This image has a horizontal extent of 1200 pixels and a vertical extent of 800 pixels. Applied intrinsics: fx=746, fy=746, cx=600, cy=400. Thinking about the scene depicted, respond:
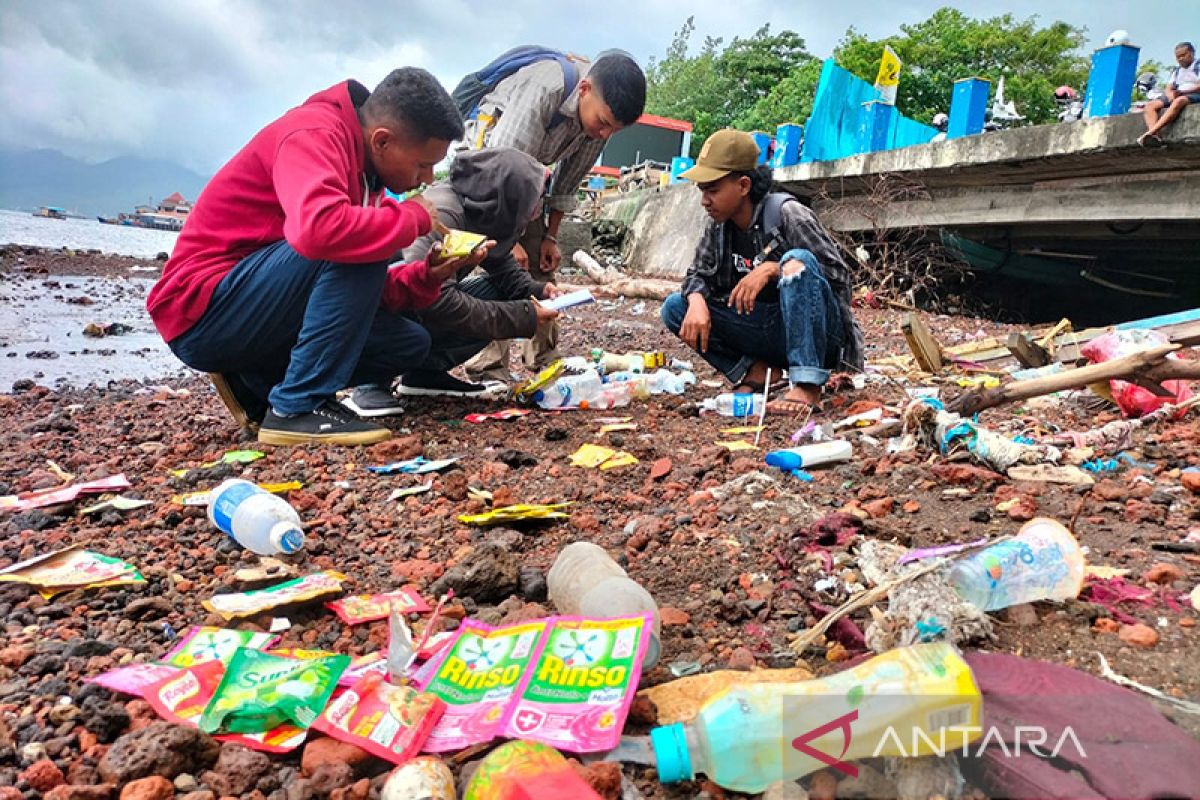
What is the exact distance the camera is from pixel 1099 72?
17.3 ft

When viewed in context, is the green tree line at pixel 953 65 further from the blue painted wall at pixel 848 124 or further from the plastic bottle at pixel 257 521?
the plastic bottle at pixel 257 521

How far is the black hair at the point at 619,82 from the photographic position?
3.60 meters

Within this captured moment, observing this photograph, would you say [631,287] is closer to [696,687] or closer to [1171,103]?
[1171,103]

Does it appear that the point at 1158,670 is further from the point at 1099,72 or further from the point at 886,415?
the point at 1099,72

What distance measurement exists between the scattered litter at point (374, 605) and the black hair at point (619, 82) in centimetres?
277

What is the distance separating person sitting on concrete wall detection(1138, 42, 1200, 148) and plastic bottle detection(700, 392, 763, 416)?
3.47 meters

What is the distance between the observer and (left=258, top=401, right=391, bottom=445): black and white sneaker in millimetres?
2775

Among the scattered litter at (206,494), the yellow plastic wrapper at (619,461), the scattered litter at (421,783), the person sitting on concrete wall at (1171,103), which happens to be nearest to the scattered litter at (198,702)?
the scattered litter at (421,783)

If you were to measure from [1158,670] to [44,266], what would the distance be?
18.2m

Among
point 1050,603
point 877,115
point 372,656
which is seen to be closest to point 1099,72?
point 877,115

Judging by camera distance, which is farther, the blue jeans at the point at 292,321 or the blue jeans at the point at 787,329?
the blue jeans at the point at 787,329

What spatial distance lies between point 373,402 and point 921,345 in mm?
2942

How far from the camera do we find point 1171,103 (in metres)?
4.64

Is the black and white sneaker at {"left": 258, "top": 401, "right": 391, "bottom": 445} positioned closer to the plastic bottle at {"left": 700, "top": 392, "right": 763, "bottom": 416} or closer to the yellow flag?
the plastic bottle at {"left": 700, "top": 392, "right": 763, "bottom": 416}
